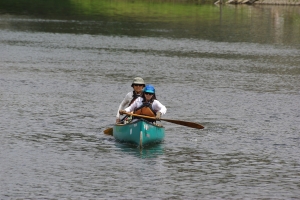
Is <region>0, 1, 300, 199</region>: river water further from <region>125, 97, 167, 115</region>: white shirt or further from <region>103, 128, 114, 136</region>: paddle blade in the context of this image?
<region>125, 97, 167, 115</region>: white shirt

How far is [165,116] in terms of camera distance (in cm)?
3628

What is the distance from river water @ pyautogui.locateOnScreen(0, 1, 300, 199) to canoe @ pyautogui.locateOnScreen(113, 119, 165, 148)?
0.32 meters

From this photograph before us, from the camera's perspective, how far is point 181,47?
227 ft

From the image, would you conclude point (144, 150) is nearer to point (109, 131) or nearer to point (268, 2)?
point (109, 131)

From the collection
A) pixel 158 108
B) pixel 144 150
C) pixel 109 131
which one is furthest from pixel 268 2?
pixel 144 150

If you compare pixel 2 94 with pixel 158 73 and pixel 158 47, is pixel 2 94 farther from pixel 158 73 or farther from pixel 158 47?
pixel 158 47

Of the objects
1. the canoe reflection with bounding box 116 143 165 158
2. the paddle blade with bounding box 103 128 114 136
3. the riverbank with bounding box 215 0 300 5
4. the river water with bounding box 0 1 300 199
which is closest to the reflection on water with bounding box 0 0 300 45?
the river water with bounding box 0 1 300 199

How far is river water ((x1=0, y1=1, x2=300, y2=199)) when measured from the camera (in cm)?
2408

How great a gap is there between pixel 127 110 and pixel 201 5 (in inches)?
3921

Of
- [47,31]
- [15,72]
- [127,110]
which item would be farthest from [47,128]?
[47,31]

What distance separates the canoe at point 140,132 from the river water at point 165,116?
12.6 inches

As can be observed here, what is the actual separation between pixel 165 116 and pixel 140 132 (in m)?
8.05

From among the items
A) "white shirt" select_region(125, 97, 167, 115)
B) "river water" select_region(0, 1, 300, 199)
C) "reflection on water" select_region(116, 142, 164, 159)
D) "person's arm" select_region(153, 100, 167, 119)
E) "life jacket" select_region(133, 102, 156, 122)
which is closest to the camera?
"river water" select_region(0, 1, 300, 199)

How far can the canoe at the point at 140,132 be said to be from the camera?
28.2 meters
